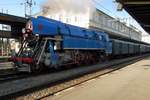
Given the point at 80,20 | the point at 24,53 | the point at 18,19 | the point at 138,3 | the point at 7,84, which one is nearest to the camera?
the point at 7,84

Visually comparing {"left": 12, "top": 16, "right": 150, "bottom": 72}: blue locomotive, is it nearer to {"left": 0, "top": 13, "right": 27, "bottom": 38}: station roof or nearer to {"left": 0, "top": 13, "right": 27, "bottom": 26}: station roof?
{"left": 0, "top": 13, "right": 27, "bottom": 38}: station roof

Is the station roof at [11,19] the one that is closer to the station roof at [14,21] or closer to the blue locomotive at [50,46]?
the station roof at [14,21]

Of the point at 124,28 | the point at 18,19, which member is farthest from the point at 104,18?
the point at 18,19

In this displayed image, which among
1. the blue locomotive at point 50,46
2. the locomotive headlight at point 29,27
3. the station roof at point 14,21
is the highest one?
the station roof at point 14,21

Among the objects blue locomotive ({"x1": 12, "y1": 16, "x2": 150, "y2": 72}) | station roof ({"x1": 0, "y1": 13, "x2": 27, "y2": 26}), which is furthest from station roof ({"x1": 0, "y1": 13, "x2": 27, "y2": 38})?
blue locomotive ({"x1": 12, "y1": 16, "x2": 150, "y2": 72})

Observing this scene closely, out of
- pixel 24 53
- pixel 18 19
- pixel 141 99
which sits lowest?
pixel 141 99

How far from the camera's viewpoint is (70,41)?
73.8ft

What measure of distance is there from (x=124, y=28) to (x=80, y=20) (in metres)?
41.0

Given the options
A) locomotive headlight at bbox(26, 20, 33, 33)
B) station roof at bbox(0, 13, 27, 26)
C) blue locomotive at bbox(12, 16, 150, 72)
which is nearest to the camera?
blue locomotive at bbox(12, 16, 150, 72)

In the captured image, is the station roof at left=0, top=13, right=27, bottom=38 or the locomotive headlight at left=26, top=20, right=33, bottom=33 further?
the station roof at left=0, top=13, right=27, bottom=38

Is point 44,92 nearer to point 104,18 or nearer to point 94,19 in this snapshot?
point 94,19

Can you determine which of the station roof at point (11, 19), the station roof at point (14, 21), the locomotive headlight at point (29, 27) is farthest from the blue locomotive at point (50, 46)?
the station roof at point (11, 19)

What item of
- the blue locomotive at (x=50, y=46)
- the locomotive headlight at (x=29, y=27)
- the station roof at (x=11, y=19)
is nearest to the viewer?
the blue locomotive at (x=50, y=46)

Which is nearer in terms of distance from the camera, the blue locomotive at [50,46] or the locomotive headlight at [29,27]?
the blue locomotive at [50,46]
